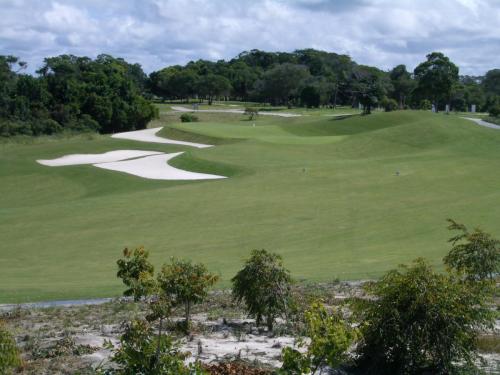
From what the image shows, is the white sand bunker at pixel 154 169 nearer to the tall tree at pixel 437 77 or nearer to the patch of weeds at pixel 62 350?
the patch of weeds at pixel 62 350

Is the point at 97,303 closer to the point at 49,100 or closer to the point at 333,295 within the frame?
the point at 333,295

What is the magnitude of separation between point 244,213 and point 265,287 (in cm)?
1730

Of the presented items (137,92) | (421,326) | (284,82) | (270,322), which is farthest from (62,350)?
(284,82)

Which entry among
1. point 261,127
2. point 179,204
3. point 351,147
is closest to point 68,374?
point 179,204

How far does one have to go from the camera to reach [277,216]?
28188mm

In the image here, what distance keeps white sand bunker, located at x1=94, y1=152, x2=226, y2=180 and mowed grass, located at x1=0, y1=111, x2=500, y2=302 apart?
3.45 feet

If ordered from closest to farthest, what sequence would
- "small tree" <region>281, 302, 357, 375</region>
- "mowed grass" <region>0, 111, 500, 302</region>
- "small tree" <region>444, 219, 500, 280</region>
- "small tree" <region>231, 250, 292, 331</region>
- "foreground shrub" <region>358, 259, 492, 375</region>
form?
"small tree" <region>281, 302, 357, 375</region> < "foreground shrub" <region>358, 259, 492, 375</region> < "small tree" <region>231, 250, 292, 331</region> < "small tree" <region>444, 219, 500, 280</region> < "mowed grass" <region>0, 111, 500, 302</region>

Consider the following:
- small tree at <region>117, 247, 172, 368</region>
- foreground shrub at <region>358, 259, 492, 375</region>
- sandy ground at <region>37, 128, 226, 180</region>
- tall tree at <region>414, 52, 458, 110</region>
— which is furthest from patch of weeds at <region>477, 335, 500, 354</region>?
tall tree at <region>414, 52, 458, 110</region>

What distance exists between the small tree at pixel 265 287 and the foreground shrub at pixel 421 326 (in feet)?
6.86

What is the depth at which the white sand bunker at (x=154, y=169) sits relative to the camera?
43906 millimetres

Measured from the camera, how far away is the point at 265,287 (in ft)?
38.3

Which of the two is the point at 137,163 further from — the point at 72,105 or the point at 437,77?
the point at 437,77

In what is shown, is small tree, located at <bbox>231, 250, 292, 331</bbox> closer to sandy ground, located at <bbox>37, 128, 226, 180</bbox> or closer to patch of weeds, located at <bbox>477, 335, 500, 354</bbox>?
patch of weeds, located at <bbox>477, 335, 500, 354</bbox>

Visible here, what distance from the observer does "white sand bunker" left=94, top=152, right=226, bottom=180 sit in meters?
43.9
